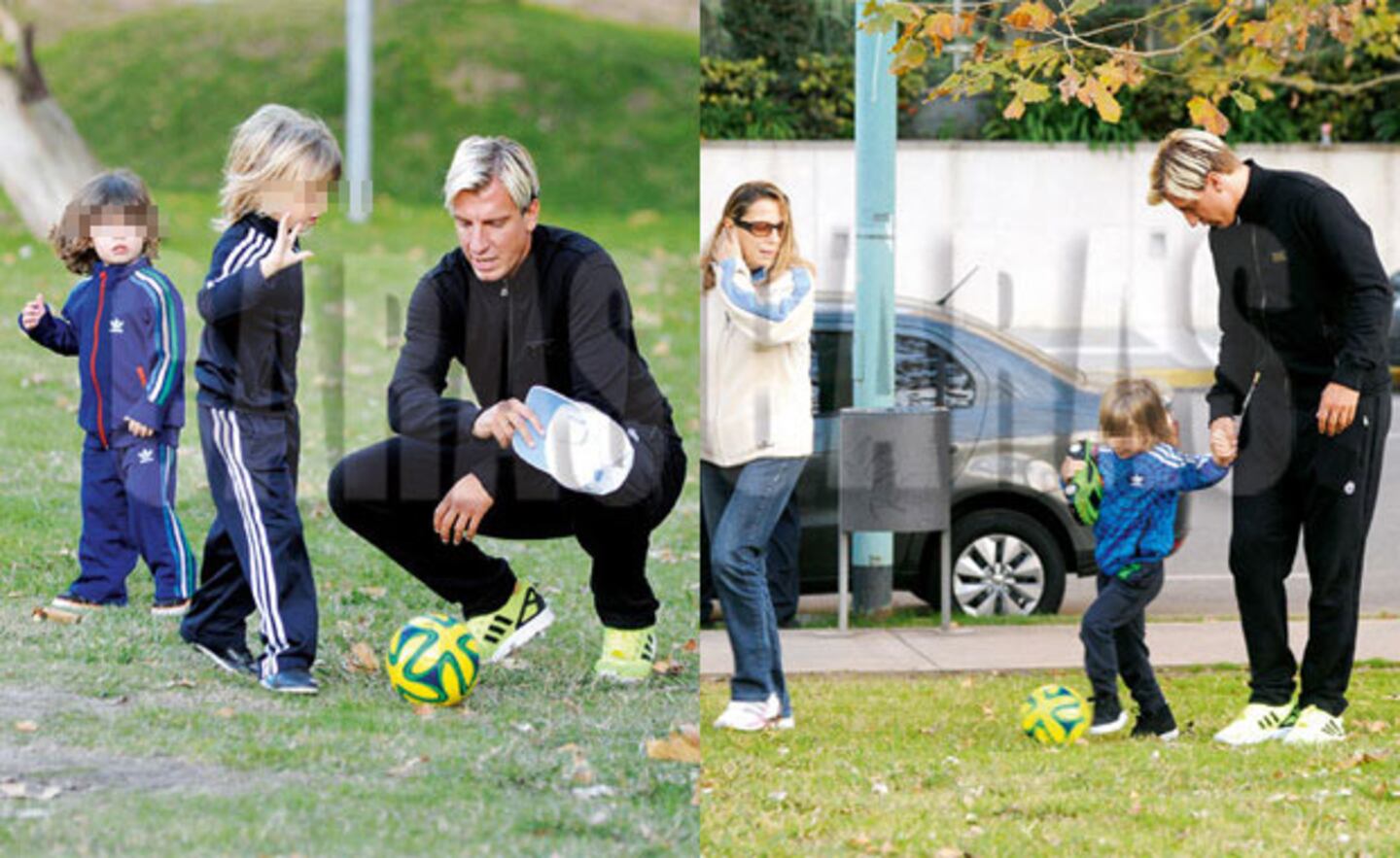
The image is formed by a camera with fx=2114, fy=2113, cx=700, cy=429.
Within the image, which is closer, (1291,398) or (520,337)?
(520,337)

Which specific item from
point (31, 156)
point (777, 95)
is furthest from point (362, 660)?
point (31, 156)

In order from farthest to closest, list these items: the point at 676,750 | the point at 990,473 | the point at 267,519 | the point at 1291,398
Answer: the point at 990,473 < the point at 1291,398 < the point at 267,519 < the point at 676,750

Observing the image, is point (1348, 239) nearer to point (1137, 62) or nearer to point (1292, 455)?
point (1292, 455)

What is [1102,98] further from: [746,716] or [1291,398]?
[746,716]

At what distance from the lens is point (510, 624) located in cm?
639

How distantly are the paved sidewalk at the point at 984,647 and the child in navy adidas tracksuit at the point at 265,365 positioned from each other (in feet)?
6.66

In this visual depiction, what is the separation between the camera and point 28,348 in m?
14.2

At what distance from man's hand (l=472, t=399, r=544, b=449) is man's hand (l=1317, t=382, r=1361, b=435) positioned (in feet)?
7.23

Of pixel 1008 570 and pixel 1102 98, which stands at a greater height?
pixel 1102 98

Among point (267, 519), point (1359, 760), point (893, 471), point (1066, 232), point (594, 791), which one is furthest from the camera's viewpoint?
point (1066, 232)

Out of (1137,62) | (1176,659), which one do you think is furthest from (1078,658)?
(1137,62)

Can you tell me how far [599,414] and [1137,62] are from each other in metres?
A: 2.25

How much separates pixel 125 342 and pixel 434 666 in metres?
1.88

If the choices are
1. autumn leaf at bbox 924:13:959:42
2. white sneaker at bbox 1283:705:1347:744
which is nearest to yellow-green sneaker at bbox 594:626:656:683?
white sneaker at bbox 1283:705:1347:744
